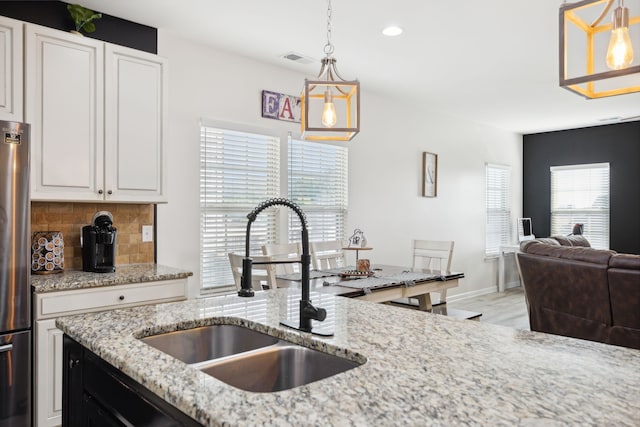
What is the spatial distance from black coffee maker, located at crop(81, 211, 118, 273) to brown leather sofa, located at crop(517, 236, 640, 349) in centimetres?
305

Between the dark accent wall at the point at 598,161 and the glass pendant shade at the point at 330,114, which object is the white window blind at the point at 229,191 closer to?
the glass pendant shade at the point at 330,114

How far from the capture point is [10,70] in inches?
101

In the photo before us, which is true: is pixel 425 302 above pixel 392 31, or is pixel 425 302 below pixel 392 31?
below

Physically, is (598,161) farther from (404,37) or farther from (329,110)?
(329,110)

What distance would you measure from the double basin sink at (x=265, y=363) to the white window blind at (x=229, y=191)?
8.19 feet

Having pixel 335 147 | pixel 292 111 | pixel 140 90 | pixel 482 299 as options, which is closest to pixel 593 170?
pixel 482 299

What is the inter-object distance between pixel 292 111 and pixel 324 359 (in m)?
3.58

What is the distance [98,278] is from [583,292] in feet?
10.5

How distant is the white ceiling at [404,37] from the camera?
3.15 meters

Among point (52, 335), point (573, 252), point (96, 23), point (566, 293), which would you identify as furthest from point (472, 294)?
point (96, 23)

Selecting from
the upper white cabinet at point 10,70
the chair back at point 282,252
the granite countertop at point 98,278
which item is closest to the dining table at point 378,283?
the chair back at point 282,252

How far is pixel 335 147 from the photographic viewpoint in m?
4.94

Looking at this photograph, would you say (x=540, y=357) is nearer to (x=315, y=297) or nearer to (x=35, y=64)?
(x=315, y=297)

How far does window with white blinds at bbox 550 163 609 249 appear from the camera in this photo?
7137 mm
